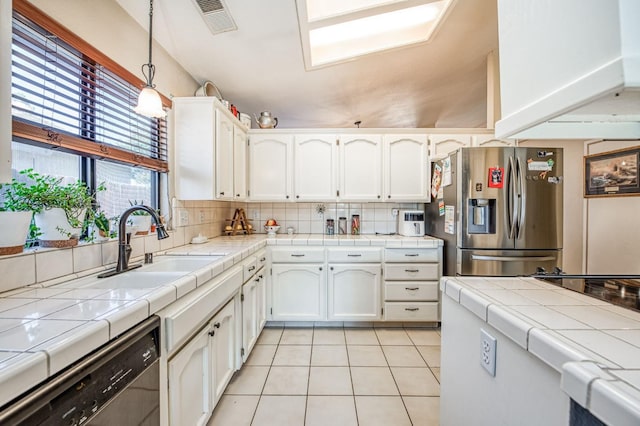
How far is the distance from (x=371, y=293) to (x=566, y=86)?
2324 mm

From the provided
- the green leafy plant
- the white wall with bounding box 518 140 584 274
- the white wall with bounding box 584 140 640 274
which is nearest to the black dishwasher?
the green leafy plant

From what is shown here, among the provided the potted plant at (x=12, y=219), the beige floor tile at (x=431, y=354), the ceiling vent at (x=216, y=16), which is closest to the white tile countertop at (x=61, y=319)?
the potted plant at (x=12, y=219)

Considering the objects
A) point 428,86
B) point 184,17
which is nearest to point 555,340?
point 184,17

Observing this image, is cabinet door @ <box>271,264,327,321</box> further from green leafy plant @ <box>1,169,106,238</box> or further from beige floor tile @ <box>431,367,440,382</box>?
green leafy plant @ <box>1,169,106,238</box>

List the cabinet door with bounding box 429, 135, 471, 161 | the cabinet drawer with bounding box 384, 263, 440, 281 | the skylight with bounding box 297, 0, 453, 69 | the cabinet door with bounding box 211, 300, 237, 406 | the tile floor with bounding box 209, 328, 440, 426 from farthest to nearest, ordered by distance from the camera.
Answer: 1. the cabinet door with bounding box 429, 135, 471, 161
2. the cabinet drawer with bounding box 384, 263, 440, 281
3. the skylight with bounding box 297, 0, 453, 69
4. the tile floor with bounding box 209, 328, 440, 426
5. the cabinet door with bounding box 211, 300, 237, 406

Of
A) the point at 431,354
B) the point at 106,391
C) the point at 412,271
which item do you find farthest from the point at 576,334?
the point at 412,271

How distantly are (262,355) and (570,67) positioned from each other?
7.85 ft

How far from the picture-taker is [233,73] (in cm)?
251

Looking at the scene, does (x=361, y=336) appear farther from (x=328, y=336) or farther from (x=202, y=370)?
(x=202, y=370)

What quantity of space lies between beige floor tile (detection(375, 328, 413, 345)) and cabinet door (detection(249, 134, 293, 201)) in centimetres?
162

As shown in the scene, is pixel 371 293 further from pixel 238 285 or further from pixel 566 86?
pixel 566 86

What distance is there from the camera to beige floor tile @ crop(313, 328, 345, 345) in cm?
248

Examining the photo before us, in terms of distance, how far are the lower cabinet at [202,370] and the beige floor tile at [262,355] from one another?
1.29 ft

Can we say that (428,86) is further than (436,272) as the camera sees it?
Yes
